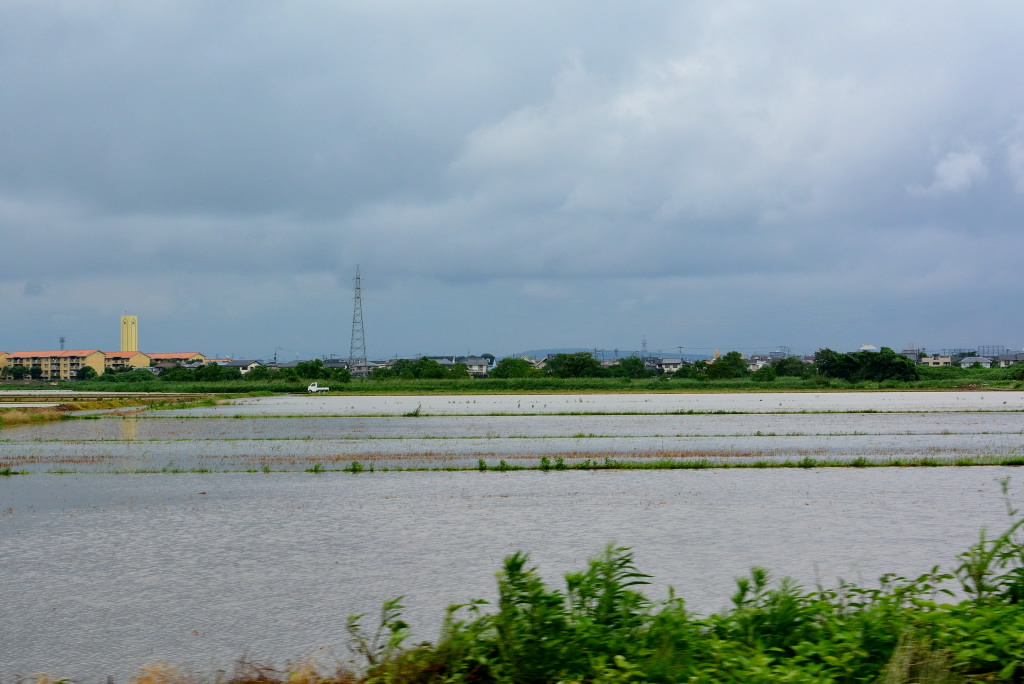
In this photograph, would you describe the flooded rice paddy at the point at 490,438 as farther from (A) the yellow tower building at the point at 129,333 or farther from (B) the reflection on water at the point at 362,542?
(A) the yellow tower building at the point at 129,333

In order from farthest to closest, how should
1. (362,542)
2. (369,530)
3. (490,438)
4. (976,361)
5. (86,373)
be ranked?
(976,361)
(86,373)
(490,438)
(369,530)
(362,542)

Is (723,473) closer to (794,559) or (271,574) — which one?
(794,559)

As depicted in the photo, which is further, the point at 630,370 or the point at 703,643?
the point at 630,370

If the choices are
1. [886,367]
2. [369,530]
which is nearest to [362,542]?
[369,530]

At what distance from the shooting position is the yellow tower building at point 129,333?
18312 centimetres

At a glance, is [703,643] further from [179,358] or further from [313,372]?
[179,358]

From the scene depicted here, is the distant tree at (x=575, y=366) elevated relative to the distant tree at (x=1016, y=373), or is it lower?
elevated

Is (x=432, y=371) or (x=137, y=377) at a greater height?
(x=432, y=371)

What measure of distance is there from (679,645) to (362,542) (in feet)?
18.9

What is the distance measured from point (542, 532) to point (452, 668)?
18.3 ft

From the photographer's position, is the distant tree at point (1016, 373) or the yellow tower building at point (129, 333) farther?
the yellow tower building at point (129, 333)

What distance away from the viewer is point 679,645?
4801mm

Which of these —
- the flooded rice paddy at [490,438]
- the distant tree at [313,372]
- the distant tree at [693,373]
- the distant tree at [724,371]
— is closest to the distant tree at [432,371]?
the distant tree at [313,372]

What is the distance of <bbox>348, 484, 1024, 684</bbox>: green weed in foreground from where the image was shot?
443 cm
